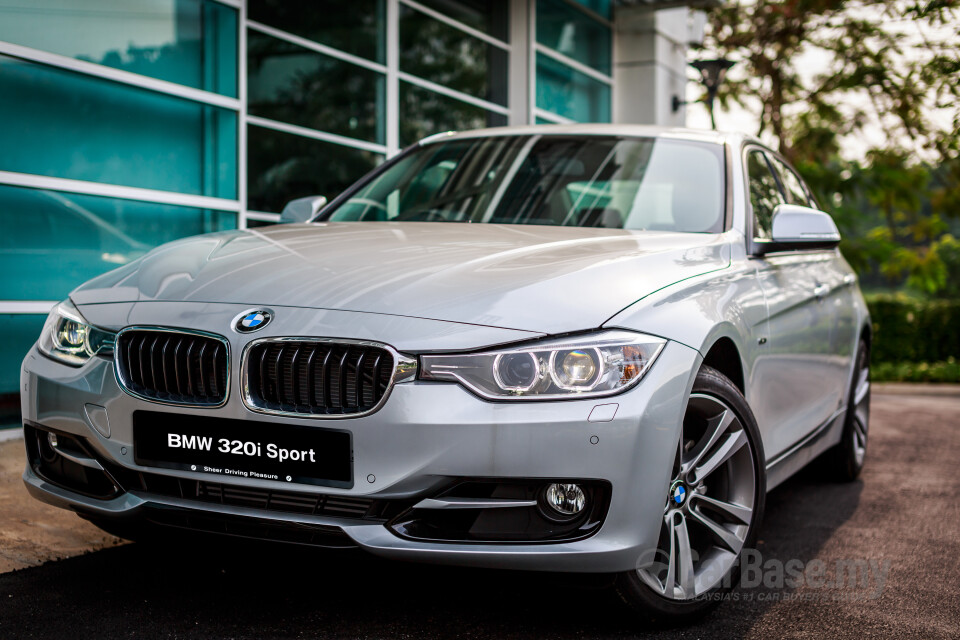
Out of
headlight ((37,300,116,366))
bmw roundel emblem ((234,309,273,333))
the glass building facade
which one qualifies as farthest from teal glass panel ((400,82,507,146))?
bmw roundel emblem ((234,309,273,333))

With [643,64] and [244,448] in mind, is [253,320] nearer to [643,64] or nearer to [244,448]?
[244,448]

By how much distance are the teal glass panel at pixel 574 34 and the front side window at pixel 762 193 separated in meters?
8.05

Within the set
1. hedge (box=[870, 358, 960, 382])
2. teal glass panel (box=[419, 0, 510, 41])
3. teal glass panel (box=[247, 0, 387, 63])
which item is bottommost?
hedge (box=[870, 358, 960, 382])

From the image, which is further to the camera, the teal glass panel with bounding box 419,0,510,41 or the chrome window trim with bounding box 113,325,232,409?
the teal glass panel with bounding box 419,0,510,41

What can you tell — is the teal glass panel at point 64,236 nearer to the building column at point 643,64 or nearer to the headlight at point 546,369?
the headlight at point 546,369

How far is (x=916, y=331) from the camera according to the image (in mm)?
18266

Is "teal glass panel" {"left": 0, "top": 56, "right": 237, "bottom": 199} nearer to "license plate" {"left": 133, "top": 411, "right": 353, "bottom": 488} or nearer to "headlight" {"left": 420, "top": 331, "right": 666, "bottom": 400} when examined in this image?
"license plate" {"left": 133, "top": 411, "right": 353, "bottom": 488}

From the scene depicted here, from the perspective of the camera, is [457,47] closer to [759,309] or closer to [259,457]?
[759,309]

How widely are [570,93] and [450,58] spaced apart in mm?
2840

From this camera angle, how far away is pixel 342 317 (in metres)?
2.63

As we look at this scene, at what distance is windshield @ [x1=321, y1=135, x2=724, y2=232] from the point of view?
3916mm

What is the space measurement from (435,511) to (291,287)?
29.0 inches

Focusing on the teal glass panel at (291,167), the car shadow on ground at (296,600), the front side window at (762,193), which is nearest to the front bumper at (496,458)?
the car shadow on ground at (296,600)

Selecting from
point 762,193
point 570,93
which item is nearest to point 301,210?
point 762,193
